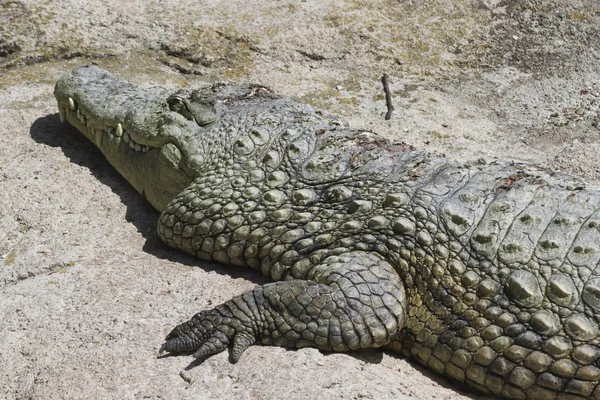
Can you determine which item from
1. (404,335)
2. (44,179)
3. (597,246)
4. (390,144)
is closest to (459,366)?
(404,335)

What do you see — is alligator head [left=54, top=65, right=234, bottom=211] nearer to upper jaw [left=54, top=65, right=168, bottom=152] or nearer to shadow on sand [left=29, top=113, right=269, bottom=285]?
upper jaw [left=54, top=65, right=168, bottom=152]

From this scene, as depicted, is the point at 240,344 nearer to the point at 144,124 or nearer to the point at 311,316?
the point at 311,316

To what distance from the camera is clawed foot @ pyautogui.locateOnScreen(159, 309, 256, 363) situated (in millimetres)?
3465

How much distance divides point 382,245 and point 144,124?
1.97 meters

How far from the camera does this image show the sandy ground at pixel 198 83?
134 inches

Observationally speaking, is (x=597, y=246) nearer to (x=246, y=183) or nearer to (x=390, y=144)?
(x=390, y=144)

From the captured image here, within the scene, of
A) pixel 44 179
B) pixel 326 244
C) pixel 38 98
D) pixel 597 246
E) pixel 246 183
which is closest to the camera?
pixel 597 246

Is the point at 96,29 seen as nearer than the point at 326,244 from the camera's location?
No

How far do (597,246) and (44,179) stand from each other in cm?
377

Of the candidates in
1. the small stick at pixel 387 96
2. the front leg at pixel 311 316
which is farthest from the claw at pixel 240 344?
the small stick at pixel 387 96

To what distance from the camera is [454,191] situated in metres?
3.79

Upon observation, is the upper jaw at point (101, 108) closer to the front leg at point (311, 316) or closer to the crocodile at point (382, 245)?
the crocodile at point (382, 245)

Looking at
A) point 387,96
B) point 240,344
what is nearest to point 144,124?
point 240,344

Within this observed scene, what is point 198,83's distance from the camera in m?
6.63
